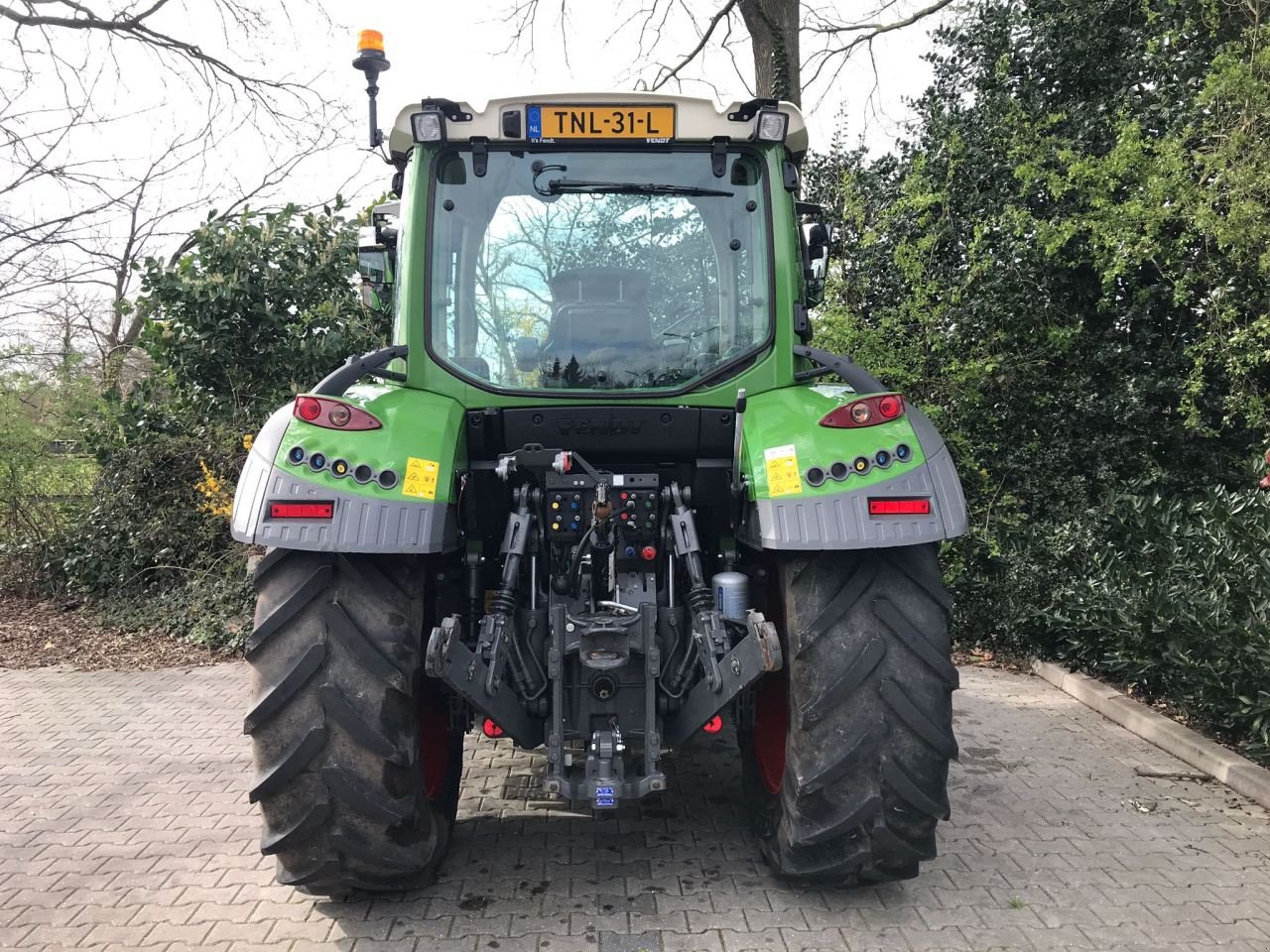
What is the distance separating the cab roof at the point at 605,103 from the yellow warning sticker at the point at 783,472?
1.23m

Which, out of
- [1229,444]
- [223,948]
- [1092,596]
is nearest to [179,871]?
[223,948]

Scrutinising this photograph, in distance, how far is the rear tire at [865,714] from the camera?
279 centimetres

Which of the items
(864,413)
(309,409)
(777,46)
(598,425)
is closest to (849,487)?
(864,413)

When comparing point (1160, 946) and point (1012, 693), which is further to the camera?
point (1012, 693)

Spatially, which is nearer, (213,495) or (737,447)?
(737,447)

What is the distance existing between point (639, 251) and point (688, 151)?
1.31ft

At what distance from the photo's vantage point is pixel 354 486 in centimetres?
276

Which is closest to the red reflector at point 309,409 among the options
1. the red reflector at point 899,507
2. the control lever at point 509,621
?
the control lever at point 509,621

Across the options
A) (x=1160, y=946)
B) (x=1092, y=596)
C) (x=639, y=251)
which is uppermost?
(x=639, y=251)

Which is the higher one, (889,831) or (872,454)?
(872,454)

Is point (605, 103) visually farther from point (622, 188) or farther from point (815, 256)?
point (815, 256)

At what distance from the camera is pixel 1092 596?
19.1ft

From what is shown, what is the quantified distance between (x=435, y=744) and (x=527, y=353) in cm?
146

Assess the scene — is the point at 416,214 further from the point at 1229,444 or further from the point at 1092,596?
the point at 1229,444
